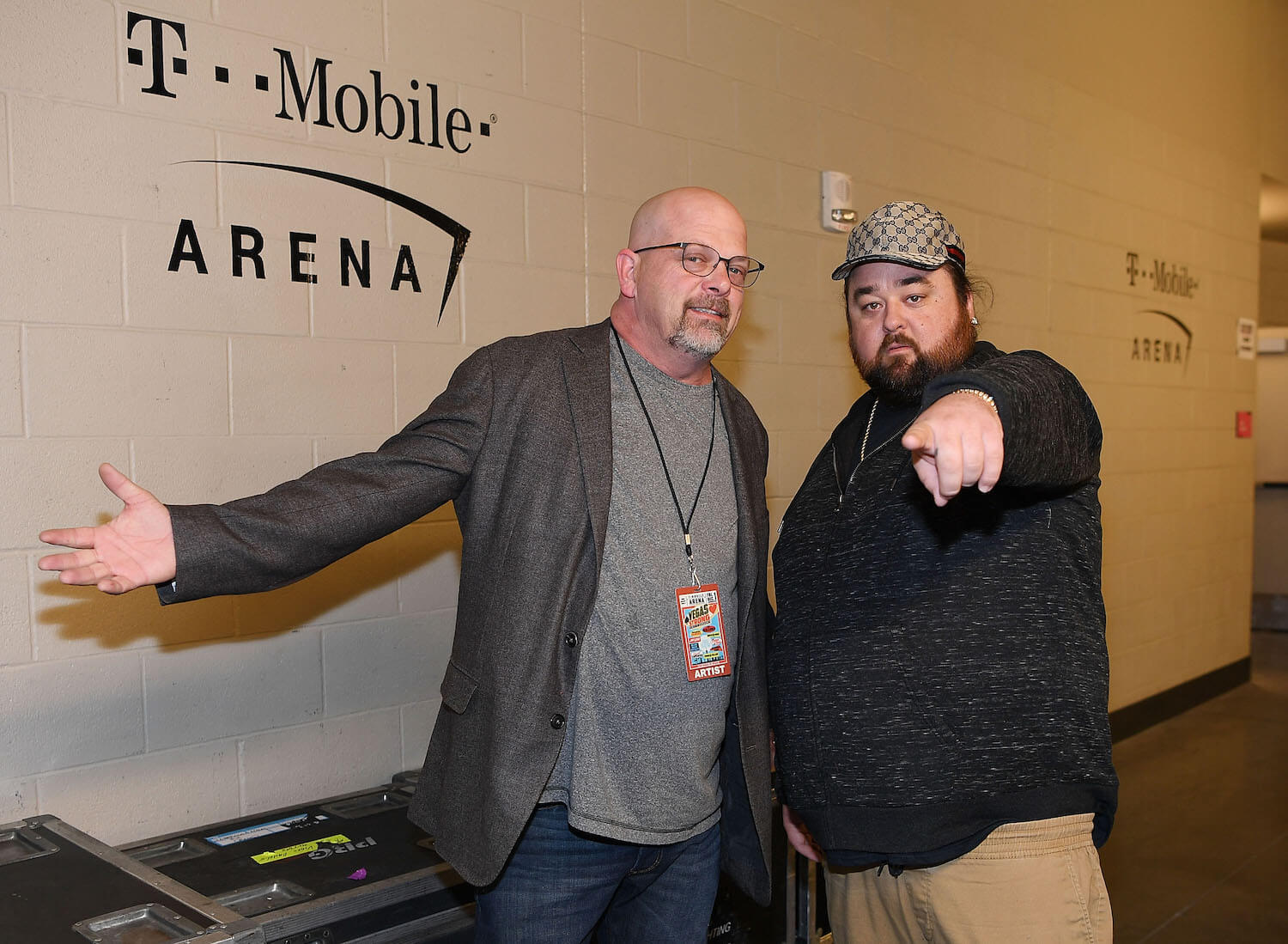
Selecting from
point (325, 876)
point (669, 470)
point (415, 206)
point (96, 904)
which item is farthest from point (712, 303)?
point (96, 904)

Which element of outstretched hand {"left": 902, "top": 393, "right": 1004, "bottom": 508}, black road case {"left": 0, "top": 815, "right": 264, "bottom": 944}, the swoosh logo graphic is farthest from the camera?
the swoosh logo graphic

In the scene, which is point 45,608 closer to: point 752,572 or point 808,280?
point 752,572

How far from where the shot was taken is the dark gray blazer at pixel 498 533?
1.54m

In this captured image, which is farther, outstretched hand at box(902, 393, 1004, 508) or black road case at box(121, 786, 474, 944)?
black road case at box(121, 786, 474, 944)

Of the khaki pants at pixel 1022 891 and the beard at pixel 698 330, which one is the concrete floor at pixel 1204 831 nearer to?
the khaki pants at pixel 1022 891

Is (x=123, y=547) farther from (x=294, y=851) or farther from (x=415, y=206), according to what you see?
(x=415, y=206)

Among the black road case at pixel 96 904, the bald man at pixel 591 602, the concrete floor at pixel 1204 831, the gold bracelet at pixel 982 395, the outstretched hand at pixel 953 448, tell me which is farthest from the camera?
the concrete floor at pixel 1204 831

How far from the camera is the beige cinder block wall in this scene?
200 cm

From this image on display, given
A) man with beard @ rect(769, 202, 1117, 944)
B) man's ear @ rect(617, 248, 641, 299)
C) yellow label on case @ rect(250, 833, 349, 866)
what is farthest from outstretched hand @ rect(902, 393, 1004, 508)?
yellow label on case @ rect(250, 833, 349, 866)

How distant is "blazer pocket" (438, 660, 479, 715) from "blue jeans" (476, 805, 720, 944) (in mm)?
205

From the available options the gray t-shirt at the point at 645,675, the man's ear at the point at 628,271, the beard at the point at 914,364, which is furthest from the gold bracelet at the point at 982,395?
the man's ear at the point at 628,271

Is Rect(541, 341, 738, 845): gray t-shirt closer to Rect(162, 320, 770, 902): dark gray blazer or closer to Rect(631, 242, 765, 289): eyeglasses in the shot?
Rect(162, 320, 770, 902): dark gray blazer

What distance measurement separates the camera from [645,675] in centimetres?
168

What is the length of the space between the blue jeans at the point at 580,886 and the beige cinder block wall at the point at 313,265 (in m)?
0.87
